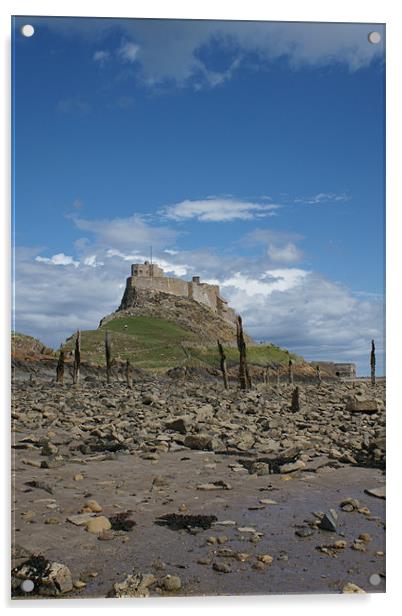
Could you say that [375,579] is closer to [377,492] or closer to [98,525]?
[377,492]

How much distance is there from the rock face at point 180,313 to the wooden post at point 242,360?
0.21 feet

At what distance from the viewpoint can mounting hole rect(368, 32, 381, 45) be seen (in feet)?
17.6

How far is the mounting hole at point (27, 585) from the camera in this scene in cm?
433

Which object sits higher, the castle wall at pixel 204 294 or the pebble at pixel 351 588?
the castle wall at pixel 204 294

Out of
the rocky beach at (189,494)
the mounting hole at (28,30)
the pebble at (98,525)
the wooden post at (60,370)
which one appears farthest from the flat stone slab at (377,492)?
the mounting hole at (28,30)

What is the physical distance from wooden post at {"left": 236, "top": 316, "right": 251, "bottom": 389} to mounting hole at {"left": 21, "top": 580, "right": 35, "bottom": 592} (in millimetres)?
2874

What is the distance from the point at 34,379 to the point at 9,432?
1245mm

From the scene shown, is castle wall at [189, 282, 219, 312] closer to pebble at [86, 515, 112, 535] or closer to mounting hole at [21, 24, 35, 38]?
pebble at [86, 515, 112, 535]

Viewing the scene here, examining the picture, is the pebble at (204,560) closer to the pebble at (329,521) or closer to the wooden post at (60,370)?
the pebble at (329,521)

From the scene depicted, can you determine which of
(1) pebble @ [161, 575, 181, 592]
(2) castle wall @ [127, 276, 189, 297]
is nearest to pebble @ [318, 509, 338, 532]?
(1) pebble @ [161, 575, 181, 592]

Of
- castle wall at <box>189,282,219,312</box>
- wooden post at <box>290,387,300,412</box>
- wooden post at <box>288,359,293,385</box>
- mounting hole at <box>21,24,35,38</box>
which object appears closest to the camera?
mounting hole at <box>21,24,35,38</box>

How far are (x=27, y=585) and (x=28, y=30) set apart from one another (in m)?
4.70

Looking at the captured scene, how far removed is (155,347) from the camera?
22.5ft
